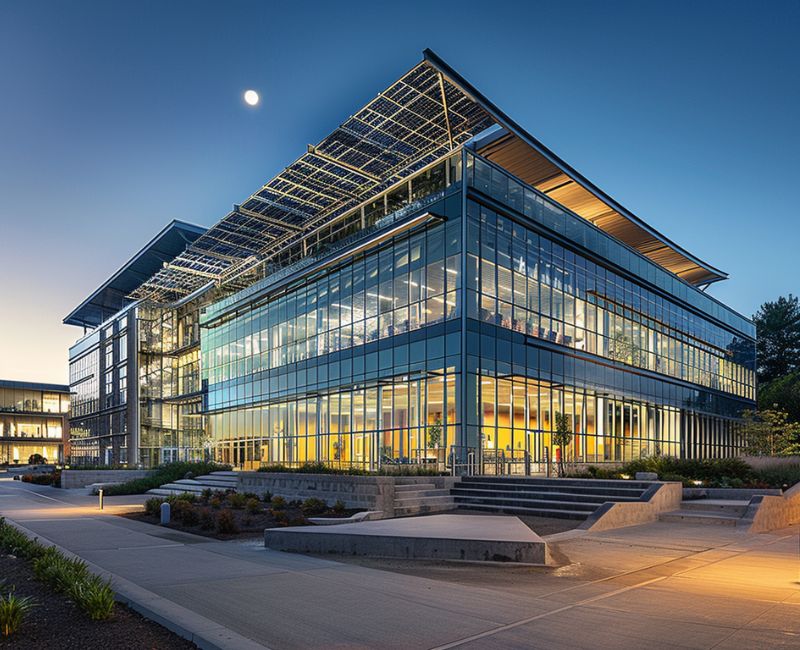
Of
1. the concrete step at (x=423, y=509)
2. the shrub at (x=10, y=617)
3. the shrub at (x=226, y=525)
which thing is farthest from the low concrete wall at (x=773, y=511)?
the shrub at (x=10, y=617)

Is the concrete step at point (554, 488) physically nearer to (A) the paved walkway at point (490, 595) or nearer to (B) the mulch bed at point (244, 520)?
(A) the paved walkway at point (490, 595)

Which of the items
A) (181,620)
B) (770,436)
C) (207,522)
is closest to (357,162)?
(207,522)

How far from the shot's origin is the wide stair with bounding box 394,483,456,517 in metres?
21.4

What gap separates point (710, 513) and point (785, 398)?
51.2 m

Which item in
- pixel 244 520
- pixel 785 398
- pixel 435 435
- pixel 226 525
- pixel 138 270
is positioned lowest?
pixel 244 520

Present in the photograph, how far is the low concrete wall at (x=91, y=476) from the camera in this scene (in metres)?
43.6

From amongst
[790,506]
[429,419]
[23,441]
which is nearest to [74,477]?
[429,419]

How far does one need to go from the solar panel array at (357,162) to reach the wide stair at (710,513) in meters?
18.8

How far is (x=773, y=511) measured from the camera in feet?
62.8

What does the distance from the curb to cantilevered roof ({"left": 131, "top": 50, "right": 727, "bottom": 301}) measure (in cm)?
2309

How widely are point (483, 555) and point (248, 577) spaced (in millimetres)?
4447

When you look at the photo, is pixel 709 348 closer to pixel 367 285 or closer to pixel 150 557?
pixel 367 285

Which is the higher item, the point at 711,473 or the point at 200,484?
the point at 711,473

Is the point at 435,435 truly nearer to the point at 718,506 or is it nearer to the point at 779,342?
the point at 718,506
